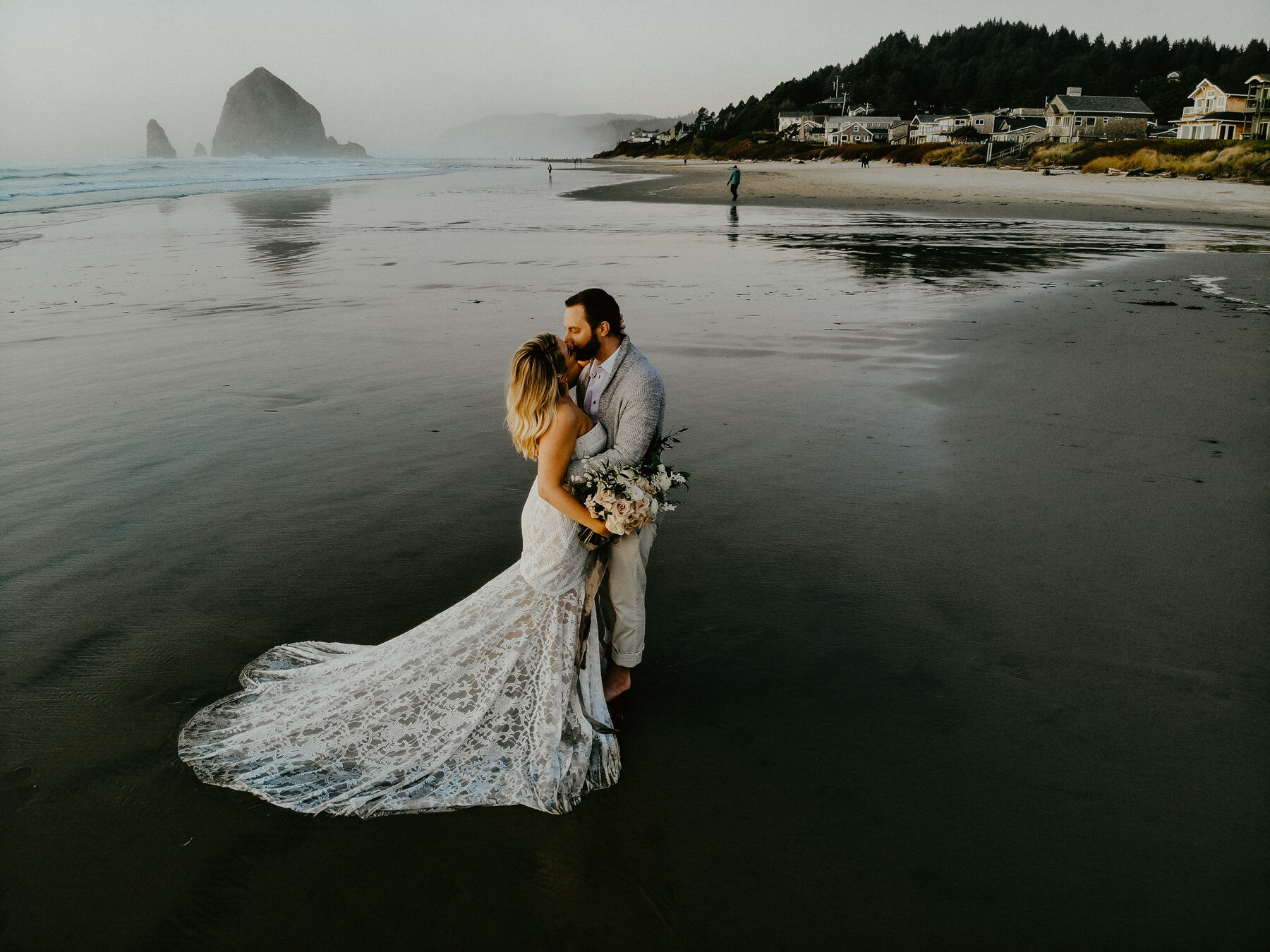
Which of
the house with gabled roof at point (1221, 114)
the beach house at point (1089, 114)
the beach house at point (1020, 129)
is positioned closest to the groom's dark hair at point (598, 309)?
the house with gabled roof at point (1221, 114)

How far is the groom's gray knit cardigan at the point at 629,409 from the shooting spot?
3580 mm

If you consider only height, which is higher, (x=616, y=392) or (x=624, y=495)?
(x=616, y=392)

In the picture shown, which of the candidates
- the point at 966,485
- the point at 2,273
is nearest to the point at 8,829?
the point at 966,485

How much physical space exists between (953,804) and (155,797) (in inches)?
121

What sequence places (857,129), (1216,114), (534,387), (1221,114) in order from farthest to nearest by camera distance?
(857,129)
(1216,114)
(1221,114)
(534,387)

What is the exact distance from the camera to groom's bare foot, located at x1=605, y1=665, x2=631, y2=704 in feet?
13.1

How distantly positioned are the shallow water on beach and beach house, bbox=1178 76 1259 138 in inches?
3888

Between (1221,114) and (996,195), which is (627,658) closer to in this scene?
(996,195)

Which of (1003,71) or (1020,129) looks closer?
(1020,129)

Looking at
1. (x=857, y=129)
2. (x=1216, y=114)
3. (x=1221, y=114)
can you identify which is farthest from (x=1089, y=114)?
(x=857, y=129)

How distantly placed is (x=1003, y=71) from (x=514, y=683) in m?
172

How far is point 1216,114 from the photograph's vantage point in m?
89.4

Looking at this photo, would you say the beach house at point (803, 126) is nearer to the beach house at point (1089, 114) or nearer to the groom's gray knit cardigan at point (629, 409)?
the beach house at point (1089, 114)

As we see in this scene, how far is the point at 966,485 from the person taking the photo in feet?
21.2
